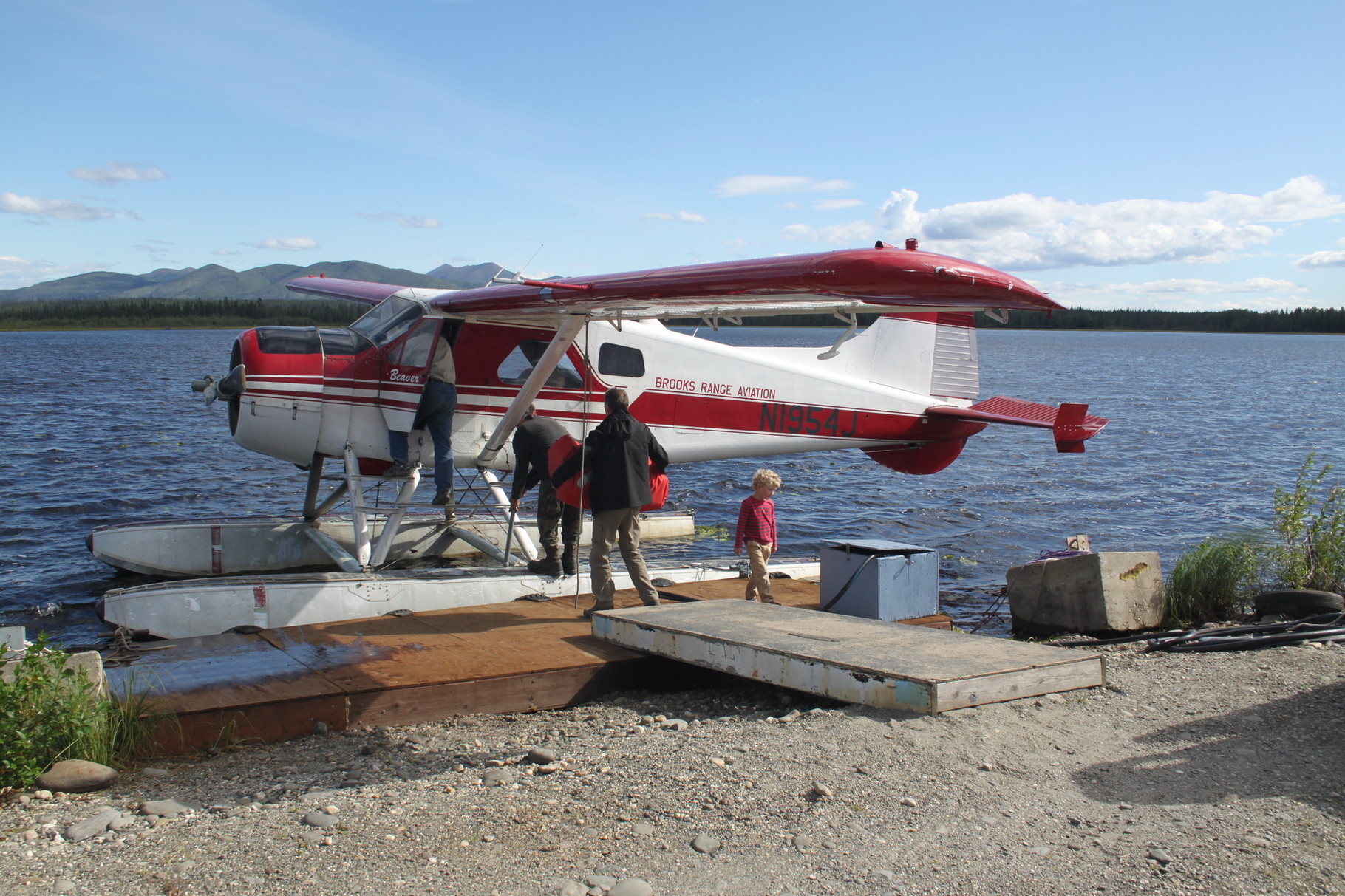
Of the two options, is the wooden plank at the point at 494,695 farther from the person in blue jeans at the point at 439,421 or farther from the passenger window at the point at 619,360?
the passenger window at the point at 619,360

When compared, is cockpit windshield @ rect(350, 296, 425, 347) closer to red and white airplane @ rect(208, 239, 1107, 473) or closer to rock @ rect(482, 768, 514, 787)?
red and white airplane @ rect(208, 239, 1107, 473)

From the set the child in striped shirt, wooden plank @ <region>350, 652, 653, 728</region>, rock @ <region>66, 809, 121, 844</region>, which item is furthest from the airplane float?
rock @ <region>66, 809, 121, 844</region>

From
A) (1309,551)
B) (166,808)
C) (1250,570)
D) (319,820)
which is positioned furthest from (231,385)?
(1309,551)

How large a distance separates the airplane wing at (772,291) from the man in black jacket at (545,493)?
1.03m

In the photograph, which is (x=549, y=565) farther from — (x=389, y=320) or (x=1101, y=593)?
(x=1101, y=593)

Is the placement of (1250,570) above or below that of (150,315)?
below

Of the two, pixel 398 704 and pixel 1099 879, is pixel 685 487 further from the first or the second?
pixel 1099 879

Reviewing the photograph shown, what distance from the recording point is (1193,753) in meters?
4.38

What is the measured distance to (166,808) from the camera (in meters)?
3.92

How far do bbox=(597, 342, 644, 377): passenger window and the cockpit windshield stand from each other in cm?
177

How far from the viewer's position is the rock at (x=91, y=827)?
360 centimetres

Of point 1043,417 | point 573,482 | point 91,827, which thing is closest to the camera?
point 91,827

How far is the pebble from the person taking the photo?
13.4ft

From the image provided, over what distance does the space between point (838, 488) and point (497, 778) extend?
15.5m
